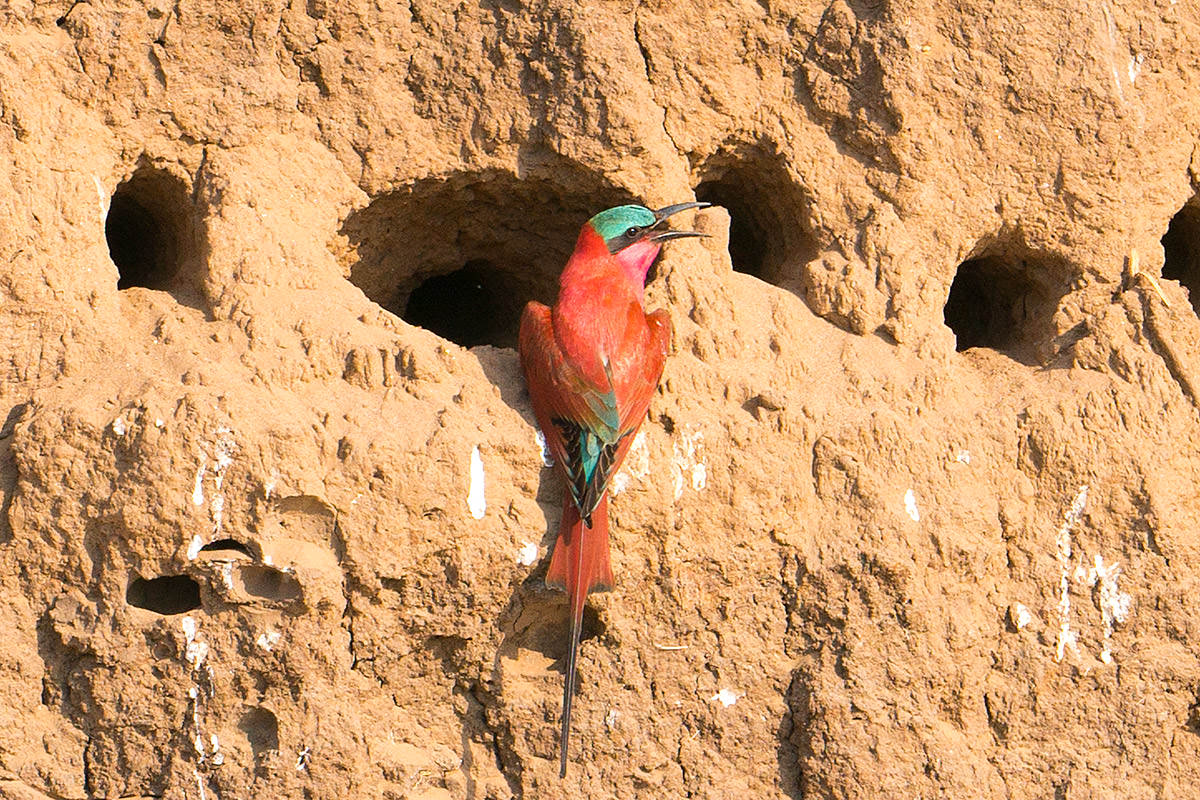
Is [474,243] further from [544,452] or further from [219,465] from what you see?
[219,465]

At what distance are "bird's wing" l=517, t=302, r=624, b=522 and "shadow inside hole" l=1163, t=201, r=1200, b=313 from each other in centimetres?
179

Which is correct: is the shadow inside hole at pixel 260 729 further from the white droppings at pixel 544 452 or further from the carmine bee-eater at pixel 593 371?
the white droppings at pixel 544 452

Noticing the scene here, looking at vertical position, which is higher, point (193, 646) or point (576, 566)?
point (576, 566)

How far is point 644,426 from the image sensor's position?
11.6 feet

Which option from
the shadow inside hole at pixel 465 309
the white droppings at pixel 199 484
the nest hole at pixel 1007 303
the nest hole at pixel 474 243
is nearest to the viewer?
the white droppings at pixel 199 484

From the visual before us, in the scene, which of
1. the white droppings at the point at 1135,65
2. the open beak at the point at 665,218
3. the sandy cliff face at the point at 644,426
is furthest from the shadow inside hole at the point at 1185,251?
the open beak at the point at 665,218

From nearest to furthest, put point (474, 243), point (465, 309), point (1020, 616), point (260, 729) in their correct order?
point (260, 729), point (1020, 616), point (474, 243), point (465, 309)

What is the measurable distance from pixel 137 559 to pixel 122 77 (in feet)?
3.61

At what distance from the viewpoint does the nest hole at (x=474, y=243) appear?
388cm

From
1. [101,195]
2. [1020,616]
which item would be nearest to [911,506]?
[1020,616]

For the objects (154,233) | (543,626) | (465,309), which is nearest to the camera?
(543,626)

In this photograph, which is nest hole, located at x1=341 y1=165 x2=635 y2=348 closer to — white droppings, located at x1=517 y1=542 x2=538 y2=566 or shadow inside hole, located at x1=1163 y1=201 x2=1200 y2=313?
white droppings, located at x1=517 y1=542 x2=538 y2=566

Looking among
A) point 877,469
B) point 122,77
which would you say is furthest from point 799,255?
point 122,77

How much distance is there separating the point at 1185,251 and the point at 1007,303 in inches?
23.4
